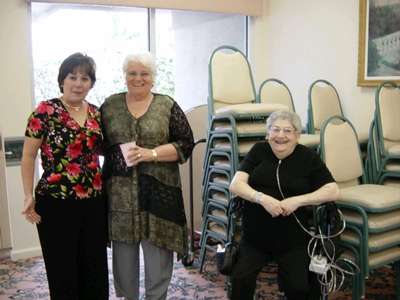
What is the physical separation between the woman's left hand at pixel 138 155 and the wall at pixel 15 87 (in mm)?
1806

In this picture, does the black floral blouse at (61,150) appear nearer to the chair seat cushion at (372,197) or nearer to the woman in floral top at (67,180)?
the woman in floral top at (67,180)

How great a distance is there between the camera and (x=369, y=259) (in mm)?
2438

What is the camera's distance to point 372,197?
2500mm

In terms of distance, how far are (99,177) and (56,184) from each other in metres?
0.20

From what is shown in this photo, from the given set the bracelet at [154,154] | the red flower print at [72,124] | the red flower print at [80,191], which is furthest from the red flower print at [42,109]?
the bracelet at [154,154]

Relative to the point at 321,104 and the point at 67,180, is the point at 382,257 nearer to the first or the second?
the point at 321,104

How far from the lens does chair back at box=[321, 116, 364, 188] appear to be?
2.69m

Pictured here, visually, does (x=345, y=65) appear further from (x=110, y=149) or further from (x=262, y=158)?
(x=110, y=149)

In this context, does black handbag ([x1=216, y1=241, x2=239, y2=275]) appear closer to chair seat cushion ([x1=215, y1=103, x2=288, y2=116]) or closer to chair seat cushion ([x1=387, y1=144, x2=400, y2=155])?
chair seat cushion ([x1=215, y1=103, x2=288, y2=116])

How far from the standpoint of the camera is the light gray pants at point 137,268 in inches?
88.4

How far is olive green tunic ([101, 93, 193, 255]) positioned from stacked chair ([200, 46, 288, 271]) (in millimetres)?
639

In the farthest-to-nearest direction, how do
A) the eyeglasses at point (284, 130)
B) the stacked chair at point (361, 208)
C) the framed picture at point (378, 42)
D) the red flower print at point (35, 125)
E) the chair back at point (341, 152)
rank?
the framed picture at point (378, 42)
the chair back at point (341, 152)
the stacked chair at point (361, 208)
the eyeglasses at point (284, 130)
the red flower print at point (35, 125)

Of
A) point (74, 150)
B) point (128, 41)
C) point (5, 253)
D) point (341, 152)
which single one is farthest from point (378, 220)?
point (5, 253)
